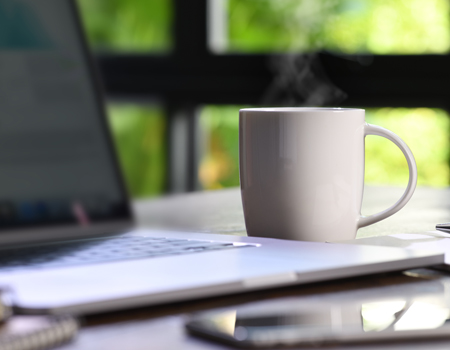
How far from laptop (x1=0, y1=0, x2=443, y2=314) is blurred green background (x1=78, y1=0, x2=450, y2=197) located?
1101mm

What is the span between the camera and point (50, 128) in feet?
1.91

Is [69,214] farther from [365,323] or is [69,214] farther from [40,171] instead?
[365,323]

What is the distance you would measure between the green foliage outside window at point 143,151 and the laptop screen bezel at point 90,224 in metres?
1.74

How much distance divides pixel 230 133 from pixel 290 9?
1.45ft

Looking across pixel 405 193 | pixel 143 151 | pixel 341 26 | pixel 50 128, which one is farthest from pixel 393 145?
pixel 50 128

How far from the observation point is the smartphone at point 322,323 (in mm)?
314

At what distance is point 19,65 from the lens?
0.58m

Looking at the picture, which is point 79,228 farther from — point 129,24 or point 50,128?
point 129,24

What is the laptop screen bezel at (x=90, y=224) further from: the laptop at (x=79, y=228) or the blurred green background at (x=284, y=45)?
the blurred green background at (x=284, y=45)

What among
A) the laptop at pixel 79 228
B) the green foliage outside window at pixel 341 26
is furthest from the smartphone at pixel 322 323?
the green foliage outside window at pixel 341 26

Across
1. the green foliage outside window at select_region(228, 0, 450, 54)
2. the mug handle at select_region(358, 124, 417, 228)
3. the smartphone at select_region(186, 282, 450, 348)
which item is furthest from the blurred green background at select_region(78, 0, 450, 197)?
the smartphone at select_region(186, 282, 450, 348)

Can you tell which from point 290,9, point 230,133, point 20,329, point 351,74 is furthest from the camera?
point 230,133

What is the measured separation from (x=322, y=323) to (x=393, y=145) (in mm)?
1759

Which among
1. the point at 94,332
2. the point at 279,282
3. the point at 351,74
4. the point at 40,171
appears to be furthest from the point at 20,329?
the point at 351,74
